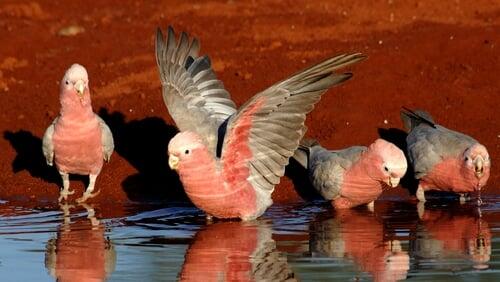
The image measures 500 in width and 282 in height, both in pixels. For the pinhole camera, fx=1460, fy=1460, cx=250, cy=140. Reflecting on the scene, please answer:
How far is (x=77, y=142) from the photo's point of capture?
13023 mm

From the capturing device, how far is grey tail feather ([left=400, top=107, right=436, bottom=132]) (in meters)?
13.6

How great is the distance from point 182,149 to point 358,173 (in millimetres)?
1765

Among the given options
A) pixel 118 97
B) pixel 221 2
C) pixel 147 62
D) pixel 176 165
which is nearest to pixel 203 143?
pixel 176 165

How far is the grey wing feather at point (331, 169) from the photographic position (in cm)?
1251

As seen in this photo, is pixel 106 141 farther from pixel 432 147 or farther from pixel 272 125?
pixel 432 147

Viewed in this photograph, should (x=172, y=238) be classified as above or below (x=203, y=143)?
below

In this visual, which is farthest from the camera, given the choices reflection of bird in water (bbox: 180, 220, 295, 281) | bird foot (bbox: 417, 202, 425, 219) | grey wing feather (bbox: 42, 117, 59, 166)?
grey wing feather (bbox: 42, 117, 59, 166)

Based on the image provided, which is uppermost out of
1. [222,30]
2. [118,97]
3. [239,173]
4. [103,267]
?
[222,30]

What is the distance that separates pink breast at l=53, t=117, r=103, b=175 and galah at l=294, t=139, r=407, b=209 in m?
1.96

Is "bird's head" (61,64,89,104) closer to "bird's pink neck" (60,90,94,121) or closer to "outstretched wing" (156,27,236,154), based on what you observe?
"bird's pink neck" (60,90,94,121)

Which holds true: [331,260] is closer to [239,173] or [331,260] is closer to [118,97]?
[239,173]

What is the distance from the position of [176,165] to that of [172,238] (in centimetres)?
70

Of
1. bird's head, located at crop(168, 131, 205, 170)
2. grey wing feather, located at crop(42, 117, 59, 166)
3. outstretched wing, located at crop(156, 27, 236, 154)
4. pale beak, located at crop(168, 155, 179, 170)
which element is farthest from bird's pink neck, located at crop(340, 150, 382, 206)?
grey wing feather, located at crop(42, 117, 59, 166)

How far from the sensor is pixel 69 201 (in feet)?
44.1
